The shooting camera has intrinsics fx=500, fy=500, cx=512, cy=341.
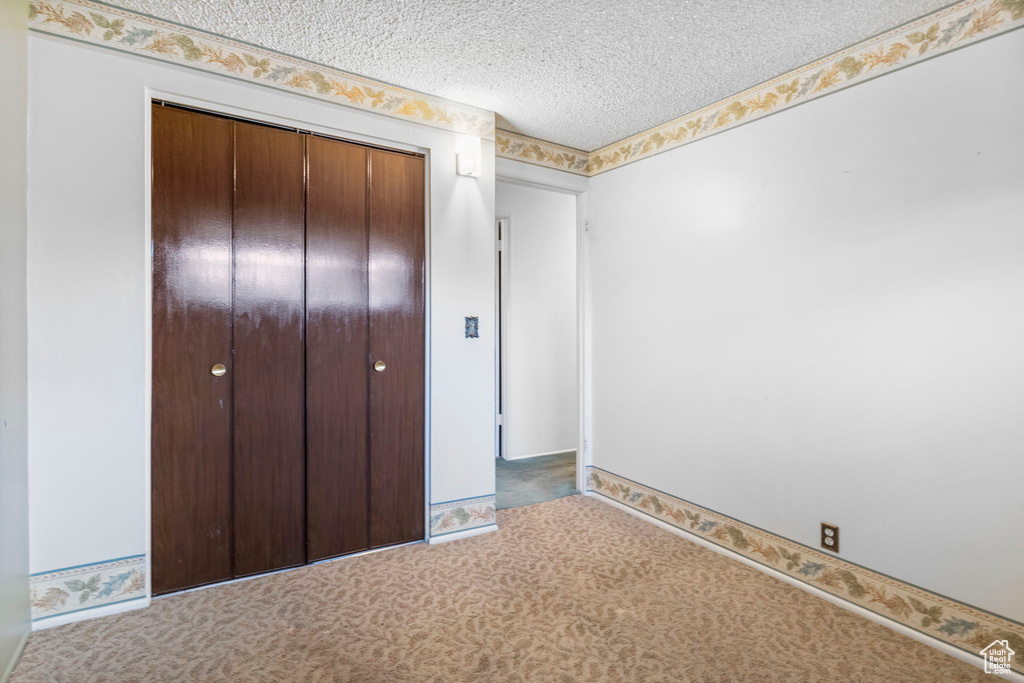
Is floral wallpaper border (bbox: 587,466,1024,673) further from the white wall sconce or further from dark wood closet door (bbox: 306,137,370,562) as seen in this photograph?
the white wall sconce

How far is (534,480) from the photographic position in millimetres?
4121

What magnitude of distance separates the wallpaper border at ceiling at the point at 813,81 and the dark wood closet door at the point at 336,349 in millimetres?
1222

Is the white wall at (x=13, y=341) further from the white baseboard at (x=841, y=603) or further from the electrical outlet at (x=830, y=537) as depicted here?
the electrical outlet at (x=830, y=537)

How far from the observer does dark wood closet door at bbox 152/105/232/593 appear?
7.34 ft

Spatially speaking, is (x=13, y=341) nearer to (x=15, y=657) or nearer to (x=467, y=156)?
(x=15, y=657)

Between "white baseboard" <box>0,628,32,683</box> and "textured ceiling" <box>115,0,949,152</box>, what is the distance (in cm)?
254

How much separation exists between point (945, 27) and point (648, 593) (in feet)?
8.95

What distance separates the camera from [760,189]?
2.68 m

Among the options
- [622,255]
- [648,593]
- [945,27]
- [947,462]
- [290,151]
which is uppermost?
[945,27]

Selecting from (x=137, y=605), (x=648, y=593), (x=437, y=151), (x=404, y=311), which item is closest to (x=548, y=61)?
(x=437, y=151)

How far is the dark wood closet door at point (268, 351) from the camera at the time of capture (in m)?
2.41

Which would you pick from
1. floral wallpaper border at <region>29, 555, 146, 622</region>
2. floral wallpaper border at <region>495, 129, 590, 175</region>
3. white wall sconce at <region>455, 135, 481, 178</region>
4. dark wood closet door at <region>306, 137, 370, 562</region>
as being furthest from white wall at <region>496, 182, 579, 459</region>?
floral wallpaper border at <region>29, 555, 146, 622</region>

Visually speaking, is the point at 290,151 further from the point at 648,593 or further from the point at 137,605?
the point at 648,593

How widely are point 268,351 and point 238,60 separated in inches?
54.8
